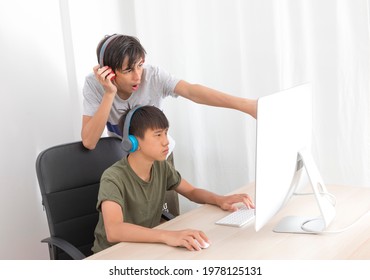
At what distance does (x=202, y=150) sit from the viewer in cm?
261

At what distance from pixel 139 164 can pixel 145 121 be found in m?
0.16

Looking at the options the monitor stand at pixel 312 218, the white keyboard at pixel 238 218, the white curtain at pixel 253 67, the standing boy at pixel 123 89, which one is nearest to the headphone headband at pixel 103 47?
the standing boy at pixel 123 89

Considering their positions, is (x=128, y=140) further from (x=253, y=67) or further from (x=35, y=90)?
(x=35, y=90)

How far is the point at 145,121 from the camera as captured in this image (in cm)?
180

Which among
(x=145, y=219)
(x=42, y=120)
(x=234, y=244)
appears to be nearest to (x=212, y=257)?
(x=234, y=244)

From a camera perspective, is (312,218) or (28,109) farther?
(28,109)

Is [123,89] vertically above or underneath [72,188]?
above

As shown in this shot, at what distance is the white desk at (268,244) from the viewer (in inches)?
54.3

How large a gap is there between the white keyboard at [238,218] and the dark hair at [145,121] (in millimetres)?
389

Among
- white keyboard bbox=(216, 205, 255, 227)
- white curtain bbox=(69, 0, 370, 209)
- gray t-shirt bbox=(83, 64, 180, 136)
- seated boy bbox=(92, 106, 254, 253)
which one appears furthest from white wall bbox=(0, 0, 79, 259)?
white keyboard bbox=(216, 205, 255, 227)

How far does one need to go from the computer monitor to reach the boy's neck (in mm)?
516

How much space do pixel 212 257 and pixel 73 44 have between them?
156 cm

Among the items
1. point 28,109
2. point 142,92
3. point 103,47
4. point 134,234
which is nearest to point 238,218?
point 134,234

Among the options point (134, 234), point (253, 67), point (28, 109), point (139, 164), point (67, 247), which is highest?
point (253, 67)
